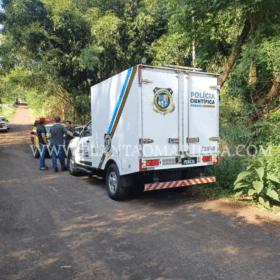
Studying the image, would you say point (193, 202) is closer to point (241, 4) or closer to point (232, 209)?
point (232, 209)

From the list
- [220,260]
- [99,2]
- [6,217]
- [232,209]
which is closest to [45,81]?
[99,2]

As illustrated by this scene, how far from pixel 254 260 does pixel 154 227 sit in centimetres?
174

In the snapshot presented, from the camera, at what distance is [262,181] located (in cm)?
583

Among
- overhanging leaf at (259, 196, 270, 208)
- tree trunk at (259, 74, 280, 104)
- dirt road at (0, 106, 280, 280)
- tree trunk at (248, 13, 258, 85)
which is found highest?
tree trunk at (248, 13, 258, 85)

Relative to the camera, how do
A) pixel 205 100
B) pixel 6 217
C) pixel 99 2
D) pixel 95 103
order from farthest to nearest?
pixel 99 2
pixel 95 103
pixel 205 100
pixel 6 217

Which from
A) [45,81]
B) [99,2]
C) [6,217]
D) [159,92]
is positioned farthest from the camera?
[99,2]

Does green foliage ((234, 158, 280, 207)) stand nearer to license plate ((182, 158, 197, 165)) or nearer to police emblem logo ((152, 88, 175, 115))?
license plate ((182, 158, 197, 165))

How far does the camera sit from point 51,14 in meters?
17.1

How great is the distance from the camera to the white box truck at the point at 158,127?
18.7ft

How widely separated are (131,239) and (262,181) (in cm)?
311

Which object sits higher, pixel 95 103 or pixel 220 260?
pixel 95 103

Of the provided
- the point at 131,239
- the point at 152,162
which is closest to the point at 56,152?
the point at 152,162

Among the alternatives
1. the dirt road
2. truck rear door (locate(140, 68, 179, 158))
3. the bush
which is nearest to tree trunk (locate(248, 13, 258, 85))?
the bush

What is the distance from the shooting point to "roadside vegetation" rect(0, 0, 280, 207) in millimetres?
7766
